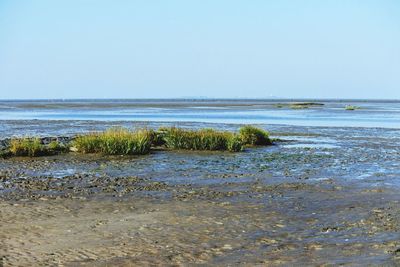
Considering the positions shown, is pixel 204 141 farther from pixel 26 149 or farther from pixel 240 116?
pixel 240 116

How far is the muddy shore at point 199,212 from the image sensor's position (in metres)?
9.17

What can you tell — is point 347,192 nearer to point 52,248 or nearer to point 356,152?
point 52,248

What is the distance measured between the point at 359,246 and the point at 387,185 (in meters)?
7.58

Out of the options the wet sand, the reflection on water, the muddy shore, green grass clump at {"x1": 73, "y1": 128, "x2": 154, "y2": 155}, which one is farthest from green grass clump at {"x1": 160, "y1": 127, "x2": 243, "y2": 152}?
the reflection on water

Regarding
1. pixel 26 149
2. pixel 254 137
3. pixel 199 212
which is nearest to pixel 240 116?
pixel 254 137

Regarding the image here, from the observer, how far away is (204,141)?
27.8m

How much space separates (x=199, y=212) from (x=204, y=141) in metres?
15.2

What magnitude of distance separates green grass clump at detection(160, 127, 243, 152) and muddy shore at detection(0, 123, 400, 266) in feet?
13.7

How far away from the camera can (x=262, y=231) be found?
35.6ft

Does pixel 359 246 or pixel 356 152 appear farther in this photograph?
pixel 356 152

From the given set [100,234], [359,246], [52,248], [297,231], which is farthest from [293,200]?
[52,248]

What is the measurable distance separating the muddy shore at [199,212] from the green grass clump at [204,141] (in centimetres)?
417

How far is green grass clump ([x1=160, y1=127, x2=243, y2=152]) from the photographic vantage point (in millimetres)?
27525

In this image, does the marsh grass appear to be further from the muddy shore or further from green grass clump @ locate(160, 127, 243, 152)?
green grass clump @ locate(160, 127, 243, 152)
